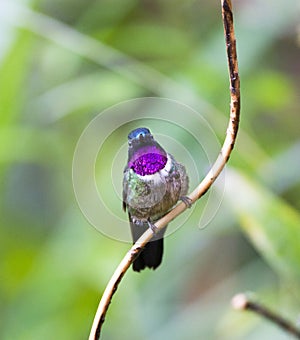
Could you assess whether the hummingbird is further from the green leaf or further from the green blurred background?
the green blurred background

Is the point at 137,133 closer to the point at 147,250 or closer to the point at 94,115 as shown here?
the point at 147,250

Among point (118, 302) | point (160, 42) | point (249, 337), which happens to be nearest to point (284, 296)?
point (249, 337)

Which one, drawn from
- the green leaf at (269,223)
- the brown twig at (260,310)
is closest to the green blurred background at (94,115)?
the green leaf at (269,223)

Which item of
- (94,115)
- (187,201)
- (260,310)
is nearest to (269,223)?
(260,310)

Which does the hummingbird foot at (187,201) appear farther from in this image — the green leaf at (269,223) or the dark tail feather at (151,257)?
the green leaf at (269,223)

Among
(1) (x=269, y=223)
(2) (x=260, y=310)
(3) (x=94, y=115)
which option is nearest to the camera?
(2) (x=260, y=310)

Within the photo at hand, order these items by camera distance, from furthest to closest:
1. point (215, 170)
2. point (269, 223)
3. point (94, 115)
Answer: point (94, 115), point (269, 223), point (215, 170)

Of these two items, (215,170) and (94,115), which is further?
(94,115)
